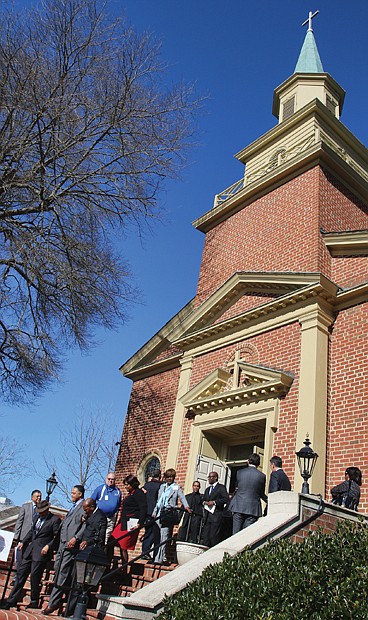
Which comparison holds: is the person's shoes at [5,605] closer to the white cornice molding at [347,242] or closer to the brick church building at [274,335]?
the brick church building at [274,335]

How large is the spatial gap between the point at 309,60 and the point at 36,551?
61.1 ft

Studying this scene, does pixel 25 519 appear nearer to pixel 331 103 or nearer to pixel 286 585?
pixel 286 585

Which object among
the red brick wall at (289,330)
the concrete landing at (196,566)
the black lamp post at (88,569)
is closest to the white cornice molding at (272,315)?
the red brick wall at (289,330)

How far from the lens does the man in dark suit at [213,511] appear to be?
8.13 metres

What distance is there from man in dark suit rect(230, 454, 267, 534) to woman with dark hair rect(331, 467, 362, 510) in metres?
1.08

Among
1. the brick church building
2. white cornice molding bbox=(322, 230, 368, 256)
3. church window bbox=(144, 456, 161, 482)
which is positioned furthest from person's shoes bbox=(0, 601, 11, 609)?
white cornice molding bbox=(322, 230, 368, 256)

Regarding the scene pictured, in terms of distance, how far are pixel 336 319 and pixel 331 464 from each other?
289 centimetres

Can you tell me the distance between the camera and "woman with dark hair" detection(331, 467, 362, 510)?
23.9ft

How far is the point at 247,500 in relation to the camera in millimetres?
7477

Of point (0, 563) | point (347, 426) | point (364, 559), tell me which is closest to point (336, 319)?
point (347, 426)

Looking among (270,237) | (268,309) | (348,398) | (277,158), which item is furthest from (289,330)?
(277,158)

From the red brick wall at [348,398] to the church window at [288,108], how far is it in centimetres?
1000

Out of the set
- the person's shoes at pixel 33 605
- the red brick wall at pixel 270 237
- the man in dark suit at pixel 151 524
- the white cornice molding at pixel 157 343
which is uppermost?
the red brick wall at pixel 270 237

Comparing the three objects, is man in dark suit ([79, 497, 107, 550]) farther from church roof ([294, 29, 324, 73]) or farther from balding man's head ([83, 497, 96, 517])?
church roof ([294, 29, 324, 73])
